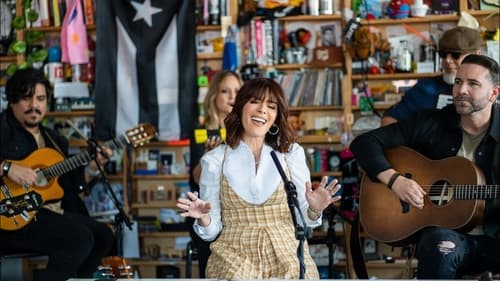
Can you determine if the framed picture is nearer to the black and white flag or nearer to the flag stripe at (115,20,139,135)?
the black and white flag

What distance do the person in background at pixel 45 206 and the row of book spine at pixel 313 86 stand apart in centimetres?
143

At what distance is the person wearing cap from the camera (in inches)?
187

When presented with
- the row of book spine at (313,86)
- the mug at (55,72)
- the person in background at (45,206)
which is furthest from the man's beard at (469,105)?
the mug at (55,72)

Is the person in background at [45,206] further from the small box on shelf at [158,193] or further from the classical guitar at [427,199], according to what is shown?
the classical guitar at [427,199]

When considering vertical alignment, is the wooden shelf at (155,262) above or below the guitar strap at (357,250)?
below

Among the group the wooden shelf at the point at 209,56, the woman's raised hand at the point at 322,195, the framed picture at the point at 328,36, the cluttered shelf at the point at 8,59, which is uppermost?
the framed picture at the point at 328,36

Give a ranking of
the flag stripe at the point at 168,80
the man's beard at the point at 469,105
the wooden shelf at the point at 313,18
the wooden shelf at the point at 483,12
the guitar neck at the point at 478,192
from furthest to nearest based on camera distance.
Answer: the flag stripe at the point at 168,80
the wooden shelf at the point at 313,18
the wooden shelf at the point at 483,12
the man's beard at the point at 469,105
the guitar neck at the point at 478,192

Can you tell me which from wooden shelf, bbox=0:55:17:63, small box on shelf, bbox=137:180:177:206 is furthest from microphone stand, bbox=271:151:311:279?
wooden shelf, bbox=0:55:17:63

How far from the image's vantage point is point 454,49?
4.75 meters

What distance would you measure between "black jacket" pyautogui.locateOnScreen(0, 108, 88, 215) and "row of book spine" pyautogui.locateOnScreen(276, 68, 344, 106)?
1.59m

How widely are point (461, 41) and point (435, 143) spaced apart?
2.81 ft

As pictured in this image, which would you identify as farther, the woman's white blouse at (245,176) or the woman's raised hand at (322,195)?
the woman's white blouse at (245,176)

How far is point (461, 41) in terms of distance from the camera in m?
4.75

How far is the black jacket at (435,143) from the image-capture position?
3918 millimetres
